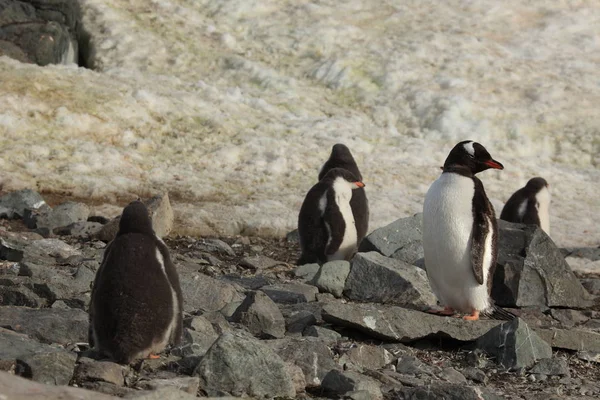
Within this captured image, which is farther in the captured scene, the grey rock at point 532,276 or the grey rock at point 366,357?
the grey rock at point 532,276

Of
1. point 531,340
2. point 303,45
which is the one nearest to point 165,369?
point 531,340

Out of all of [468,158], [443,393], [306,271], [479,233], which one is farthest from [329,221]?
[443,393]

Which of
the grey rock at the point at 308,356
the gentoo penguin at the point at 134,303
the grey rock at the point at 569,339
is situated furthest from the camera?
the grey rock at the point at 569,339

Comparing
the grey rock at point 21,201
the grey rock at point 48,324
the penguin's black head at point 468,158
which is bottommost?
the grey rock at point 21,201

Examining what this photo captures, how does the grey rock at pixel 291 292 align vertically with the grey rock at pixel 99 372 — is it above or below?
below

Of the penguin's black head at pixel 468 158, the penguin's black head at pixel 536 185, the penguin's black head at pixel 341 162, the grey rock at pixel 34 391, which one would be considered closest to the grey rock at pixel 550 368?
the penguin's black head at pixel 468 158

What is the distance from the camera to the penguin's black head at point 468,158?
7512 mm

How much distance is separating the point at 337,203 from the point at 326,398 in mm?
5013

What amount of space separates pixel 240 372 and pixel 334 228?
509 cm

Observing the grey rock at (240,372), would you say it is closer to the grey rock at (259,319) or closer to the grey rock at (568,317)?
the grey rock at (259,319)

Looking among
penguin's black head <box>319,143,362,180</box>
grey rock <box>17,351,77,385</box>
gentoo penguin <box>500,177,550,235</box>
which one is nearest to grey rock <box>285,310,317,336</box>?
grey rock <box>17,351,77,385</box>

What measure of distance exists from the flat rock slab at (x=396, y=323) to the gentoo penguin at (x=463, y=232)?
71cm

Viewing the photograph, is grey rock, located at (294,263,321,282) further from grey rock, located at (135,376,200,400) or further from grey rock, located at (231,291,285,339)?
grey rock, located at (135,376,200,400)

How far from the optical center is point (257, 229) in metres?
11.0
